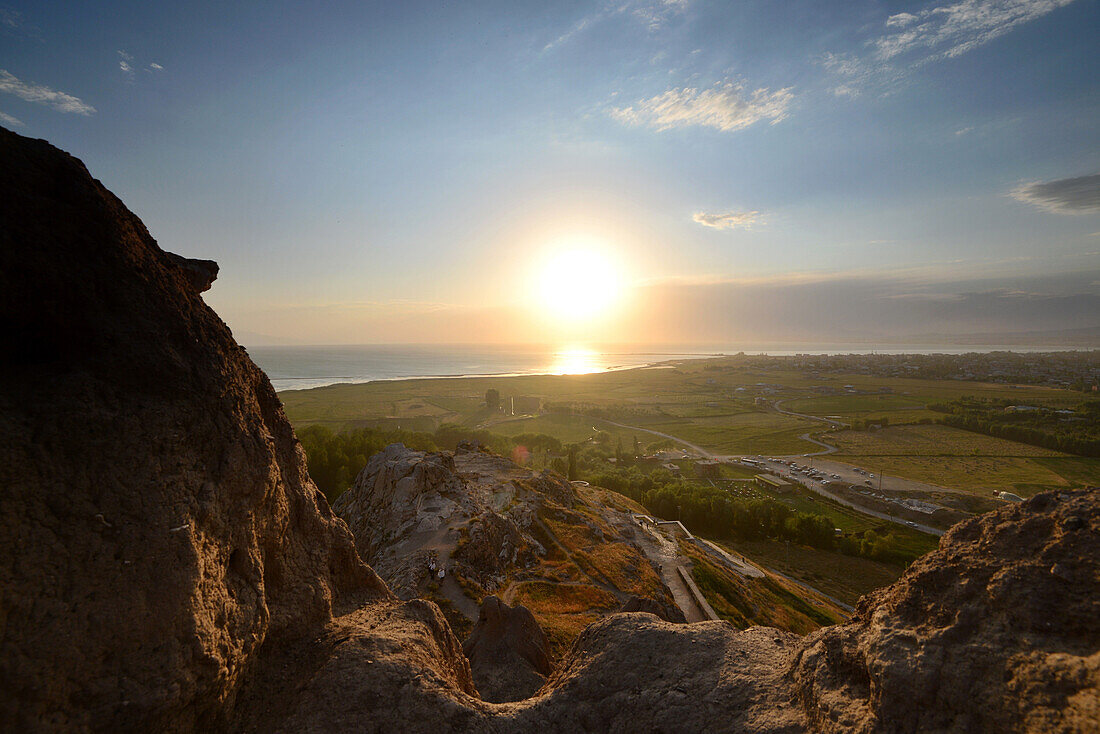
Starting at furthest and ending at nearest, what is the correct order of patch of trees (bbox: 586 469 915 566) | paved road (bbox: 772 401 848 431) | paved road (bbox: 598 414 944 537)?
paved road (bbox: 772 401 848 431), paved road (bbox: 598 414 944 537), patch of trees (bbox: 586 469 915 566)

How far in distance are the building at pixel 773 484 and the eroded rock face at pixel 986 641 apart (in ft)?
269

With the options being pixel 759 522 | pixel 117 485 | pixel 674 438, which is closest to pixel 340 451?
pixel 117 485

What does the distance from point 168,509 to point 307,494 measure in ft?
13.5

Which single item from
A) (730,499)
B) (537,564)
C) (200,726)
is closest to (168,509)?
(200,726)

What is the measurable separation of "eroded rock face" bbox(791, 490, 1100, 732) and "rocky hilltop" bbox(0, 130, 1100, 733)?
1.0 inches

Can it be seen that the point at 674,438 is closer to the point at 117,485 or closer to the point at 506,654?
the point at 506,654

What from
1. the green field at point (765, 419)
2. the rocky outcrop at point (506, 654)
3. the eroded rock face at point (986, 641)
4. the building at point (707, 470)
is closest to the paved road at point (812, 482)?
the green field at point (765, 419)

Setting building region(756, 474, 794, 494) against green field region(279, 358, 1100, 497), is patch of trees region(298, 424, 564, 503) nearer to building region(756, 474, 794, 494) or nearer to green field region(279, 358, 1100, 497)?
green field region(279, 358, 1100, 497)

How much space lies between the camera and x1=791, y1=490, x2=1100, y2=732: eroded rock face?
527 cm

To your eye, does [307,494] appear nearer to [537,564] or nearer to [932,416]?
[537,564]

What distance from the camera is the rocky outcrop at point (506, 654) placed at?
1408cm

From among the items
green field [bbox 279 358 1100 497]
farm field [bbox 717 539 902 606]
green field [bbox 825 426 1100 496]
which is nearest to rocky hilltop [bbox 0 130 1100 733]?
farm field [bbox 717 539 902 606]

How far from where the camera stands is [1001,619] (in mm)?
6086

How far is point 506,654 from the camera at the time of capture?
596 inches
